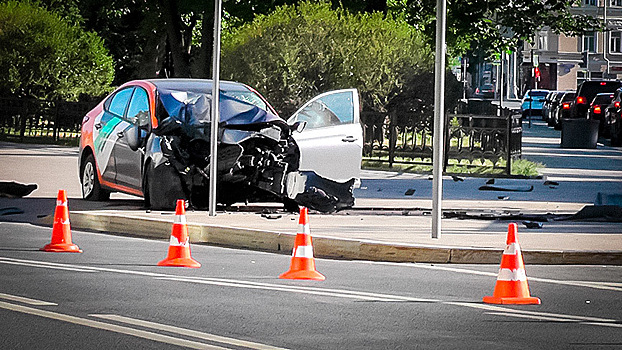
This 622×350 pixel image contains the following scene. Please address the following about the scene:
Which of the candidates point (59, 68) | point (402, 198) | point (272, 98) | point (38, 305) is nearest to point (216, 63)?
point (402, 198)

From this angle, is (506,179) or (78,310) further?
(506,179)

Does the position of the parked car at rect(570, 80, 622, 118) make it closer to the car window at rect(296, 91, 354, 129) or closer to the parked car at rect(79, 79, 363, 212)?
the parked car at rect(79, 79, 363, 212)

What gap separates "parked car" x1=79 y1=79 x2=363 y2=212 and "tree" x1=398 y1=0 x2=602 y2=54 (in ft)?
64.3

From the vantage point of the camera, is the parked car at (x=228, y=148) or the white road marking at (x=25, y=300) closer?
the white road marking at (x=25, y=300)

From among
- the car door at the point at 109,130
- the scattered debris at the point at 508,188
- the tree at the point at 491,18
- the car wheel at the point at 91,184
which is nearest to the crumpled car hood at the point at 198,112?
the car door at the point at 109,130

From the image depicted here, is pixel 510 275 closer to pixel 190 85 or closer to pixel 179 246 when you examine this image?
pixel 179 246

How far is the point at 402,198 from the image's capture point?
20.1m

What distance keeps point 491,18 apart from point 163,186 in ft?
84.6

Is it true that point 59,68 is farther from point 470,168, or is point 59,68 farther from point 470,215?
point 470,215

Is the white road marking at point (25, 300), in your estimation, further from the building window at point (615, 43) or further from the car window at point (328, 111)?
the building window at point (615, 43)

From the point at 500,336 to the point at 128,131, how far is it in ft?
30.2

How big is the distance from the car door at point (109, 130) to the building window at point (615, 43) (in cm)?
8202

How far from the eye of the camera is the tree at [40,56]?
38.5 m

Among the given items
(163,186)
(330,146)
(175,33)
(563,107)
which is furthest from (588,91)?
(163,186)
